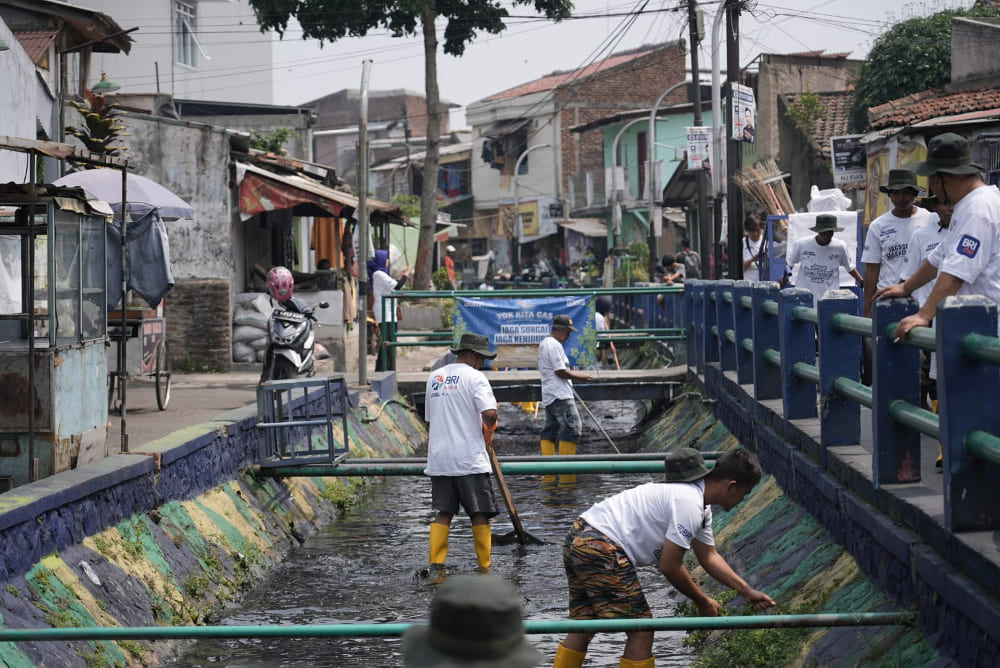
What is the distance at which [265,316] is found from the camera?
19859 millimetres

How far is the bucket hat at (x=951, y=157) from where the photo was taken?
622 centimetres

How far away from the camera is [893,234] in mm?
9234

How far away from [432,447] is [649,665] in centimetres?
413

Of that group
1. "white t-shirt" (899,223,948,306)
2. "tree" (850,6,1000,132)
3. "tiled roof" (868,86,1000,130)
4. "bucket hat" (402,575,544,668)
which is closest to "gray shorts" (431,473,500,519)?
"white t-shirt" (899,223,948,306)

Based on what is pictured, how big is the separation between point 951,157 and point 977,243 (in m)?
0.48

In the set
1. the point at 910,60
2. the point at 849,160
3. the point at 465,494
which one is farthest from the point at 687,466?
the point at 910,60

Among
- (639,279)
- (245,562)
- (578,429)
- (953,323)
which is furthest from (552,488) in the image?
(639,279)

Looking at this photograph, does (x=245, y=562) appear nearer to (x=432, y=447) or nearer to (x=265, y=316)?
(x=432, y=447)

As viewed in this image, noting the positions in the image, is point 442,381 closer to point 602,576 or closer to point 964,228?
point 602,576

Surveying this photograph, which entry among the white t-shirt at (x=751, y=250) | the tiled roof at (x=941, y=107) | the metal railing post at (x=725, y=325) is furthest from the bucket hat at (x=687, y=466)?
the tiled roof at (x=941, y=107)

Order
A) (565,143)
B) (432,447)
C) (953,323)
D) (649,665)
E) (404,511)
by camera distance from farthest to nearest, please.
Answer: (565,143) < (404,511) < (432,447) < (649,665) < (953,323)

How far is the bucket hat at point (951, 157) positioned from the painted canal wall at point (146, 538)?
4914 millimetres

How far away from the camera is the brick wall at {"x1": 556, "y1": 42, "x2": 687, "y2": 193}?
201ft

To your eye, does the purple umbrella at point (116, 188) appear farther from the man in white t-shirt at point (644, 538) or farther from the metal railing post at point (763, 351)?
the man in white t-shirt at point (644, 538)
